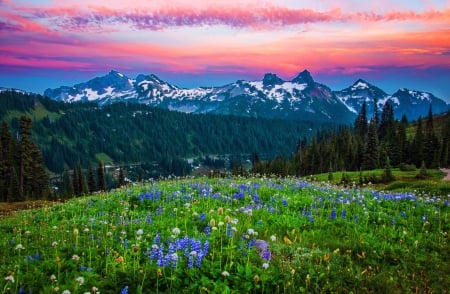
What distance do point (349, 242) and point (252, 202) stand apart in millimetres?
4377

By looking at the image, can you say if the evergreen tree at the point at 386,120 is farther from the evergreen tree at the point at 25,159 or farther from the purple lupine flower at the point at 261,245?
the purple lupine flower at the point at 261,245

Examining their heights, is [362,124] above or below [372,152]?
above

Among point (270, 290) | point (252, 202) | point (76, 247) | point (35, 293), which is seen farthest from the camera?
point (252, 202)

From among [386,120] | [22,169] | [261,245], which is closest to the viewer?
[261,245]

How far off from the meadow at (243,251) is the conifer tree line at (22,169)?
2741 inches

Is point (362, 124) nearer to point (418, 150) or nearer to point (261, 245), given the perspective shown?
point (418, 150)

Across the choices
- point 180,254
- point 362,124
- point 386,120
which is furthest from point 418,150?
point 180,254

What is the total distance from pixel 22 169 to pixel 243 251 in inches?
3219

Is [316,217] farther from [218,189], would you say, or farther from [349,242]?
[218,189]

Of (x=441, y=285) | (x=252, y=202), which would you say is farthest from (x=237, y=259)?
(x=252, y=202)

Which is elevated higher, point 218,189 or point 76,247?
point 76,247

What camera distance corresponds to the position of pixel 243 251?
25.6 ft

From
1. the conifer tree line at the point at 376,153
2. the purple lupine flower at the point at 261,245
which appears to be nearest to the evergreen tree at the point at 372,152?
the conifer tree line at the point at 376,153

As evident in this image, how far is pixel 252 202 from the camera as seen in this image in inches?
514
